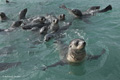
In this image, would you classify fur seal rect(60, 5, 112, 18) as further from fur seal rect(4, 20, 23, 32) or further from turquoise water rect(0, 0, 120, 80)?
fur seal rect(4, 20, 23, 32)

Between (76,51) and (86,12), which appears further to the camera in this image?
(86,12)

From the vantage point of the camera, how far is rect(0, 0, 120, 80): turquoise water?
313 inches

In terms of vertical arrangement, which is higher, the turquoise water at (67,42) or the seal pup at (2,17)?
the seal pup at (2,17)

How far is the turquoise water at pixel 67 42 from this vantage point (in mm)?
7949

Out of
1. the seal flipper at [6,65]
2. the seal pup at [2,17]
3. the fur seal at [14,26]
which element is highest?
the seal pup at [2,17]

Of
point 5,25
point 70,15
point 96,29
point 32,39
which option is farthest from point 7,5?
point 96,29

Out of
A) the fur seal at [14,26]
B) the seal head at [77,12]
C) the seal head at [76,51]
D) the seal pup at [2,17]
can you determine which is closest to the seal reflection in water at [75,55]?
the seal head at [76,51]

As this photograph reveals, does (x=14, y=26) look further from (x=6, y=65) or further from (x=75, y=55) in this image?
(x=75, y=55)

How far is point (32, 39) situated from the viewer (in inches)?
452

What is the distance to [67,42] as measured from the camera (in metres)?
10.8

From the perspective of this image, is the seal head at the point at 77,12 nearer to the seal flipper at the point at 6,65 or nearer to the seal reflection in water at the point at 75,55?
the seal reflection in water at the point at 75,55

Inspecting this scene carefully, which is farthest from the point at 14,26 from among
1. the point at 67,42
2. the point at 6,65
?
the point at 6,65

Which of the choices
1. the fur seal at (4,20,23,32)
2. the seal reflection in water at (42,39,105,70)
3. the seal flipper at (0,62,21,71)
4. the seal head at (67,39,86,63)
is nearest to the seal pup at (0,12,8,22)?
the fur seal at (4,20,23,32)

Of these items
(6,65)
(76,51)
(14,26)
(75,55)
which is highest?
(76,51)
